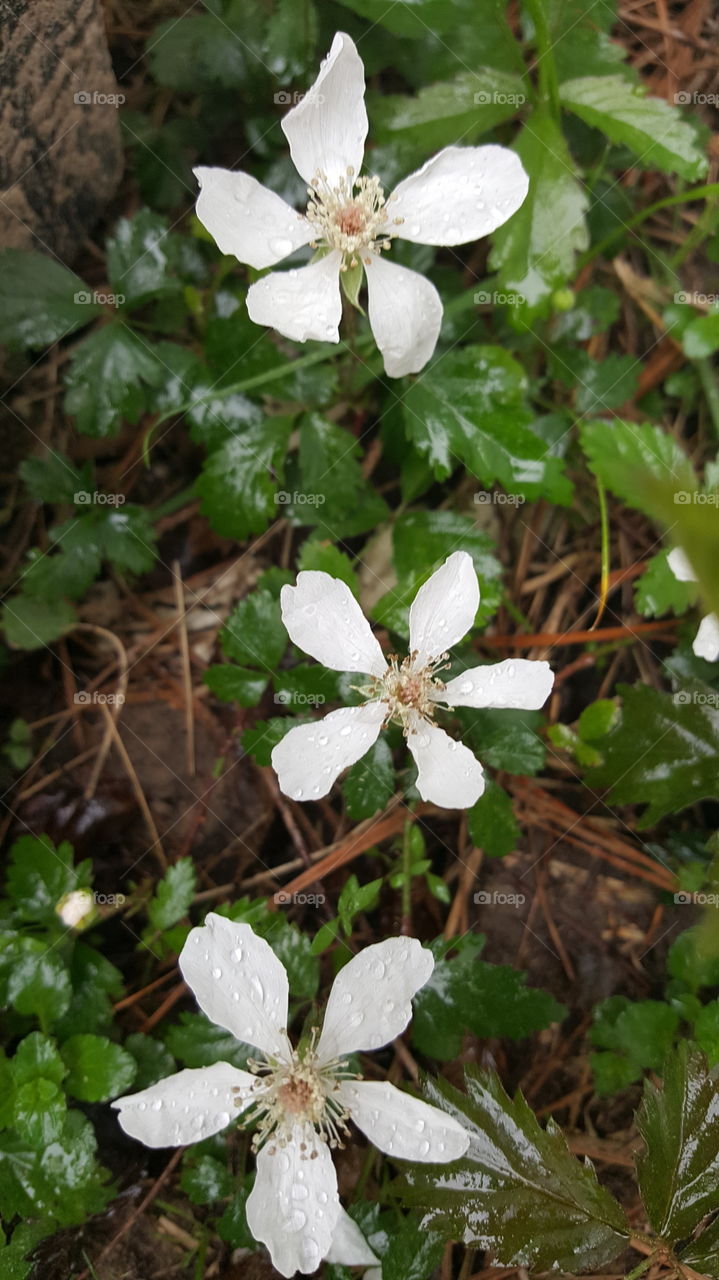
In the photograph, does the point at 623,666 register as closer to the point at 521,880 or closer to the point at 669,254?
the point at 521,880

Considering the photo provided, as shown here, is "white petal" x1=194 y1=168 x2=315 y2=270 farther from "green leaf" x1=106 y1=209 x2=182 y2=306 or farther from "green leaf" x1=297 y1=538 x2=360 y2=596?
"green leaf" x1=297 y1=538 x2=360 y2=596

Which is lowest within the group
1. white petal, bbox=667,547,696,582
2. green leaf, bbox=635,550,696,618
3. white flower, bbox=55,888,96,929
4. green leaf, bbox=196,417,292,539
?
white flower, bbox=55,888,96,929

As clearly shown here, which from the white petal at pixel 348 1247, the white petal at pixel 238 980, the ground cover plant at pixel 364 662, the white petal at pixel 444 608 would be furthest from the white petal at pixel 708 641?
the white petal at pixel 348 1247

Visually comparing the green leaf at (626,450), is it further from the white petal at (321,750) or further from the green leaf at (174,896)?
the green leaf at (174,896)

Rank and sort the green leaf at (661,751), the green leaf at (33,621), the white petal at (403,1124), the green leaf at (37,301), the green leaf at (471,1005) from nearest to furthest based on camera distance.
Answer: the white petal at (403,1124)
the green leaf at (471,1005)
the green leaf at (661,751)
the green leaf at (37,301)
the green leaf at (33,621)

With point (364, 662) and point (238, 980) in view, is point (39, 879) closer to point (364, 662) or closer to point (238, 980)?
point (238, 980)

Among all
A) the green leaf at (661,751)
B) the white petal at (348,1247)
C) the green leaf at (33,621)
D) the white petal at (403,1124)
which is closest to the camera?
the white petal at (403,1124)

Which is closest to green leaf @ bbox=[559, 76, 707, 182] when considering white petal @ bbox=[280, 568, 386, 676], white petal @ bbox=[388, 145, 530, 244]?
white petal @ bbox=[388, 145, 530, 244]

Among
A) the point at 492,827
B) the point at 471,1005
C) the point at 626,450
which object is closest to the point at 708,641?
the point at 626,450

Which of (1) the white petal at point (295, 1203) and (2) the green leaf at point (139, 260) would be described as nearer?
(1) the white petal at point (295, 1203)
